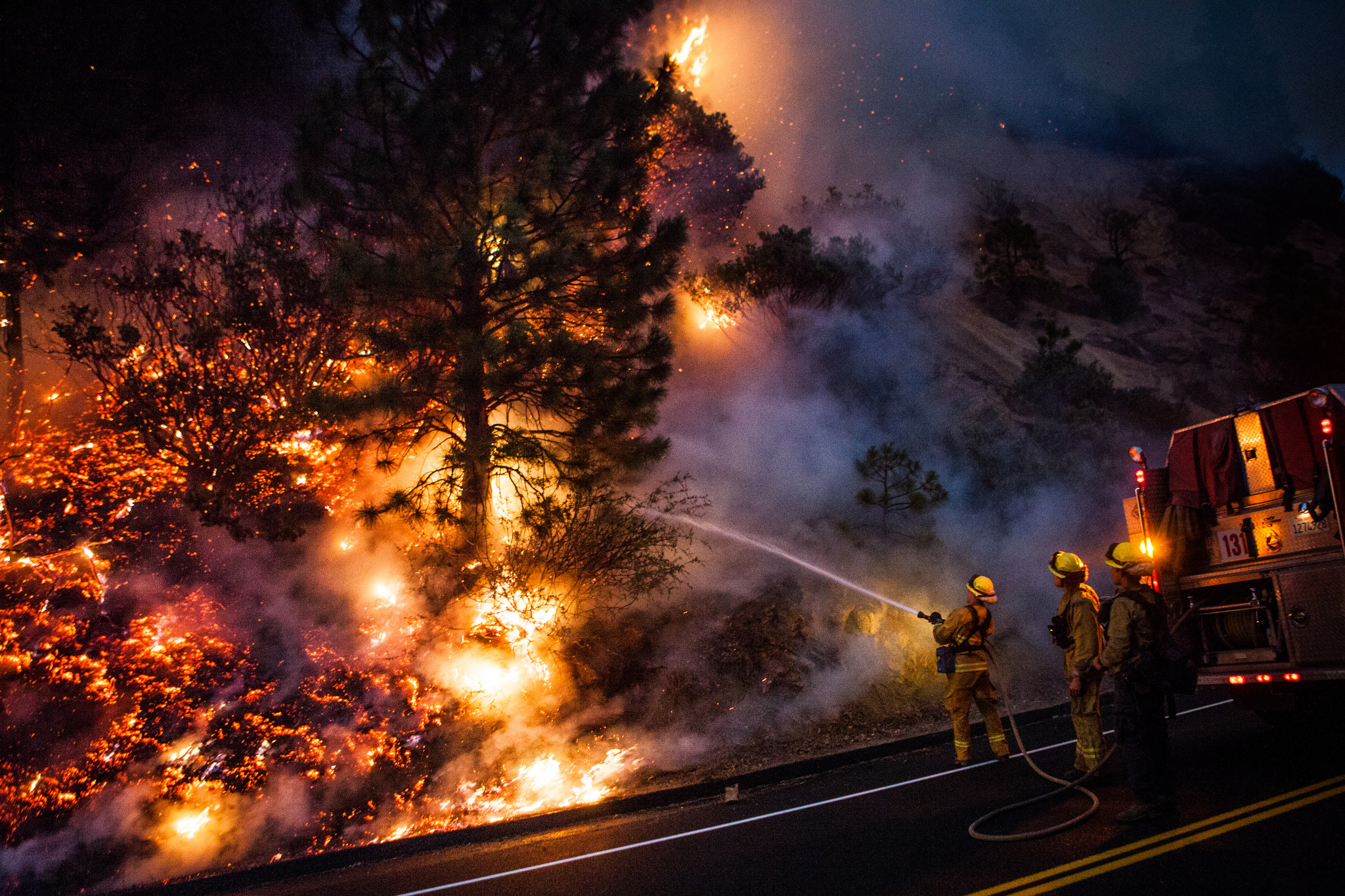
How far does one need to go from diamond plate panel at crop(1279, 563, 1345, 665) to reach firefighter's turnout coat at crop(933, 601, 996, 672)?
2150mm

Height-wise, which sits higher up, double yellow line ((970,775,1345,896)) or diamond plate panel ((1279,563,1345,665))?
diamond plate panel ((1279,563,1345,665))

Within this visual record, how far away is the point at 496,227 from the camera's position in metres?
8.58

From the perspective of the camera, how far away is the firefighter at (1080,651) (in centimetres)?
568

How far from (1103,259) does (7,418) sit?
144ft

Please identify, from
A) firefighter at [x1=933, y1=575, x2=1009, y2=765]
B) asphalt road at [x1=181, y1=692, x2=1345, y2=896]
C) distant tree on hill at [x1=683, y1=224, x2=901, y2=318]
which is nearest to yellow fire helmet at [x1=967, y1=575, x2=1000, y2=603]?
firefighter at [x1=933, y1=575, x2=1009, y2=765]

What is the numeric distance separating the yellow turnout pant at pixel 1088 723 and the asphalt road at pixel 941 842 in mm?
266

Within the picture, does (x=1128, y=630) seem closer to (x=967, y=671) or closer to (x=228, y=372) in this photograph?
(x=967, y=671)

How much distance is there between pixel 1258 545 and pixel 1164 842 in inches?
113

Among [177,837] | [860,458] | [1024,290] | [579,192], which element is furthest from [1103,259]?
[177,837]

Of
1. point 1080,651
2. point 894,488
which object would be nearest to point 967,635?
point 1080,651

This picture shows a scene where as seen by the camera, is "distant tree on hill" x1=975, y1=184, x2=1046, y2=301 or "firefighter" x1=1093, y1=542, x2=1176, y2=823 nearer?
"firefighter" x1=1093, y1=542, x2=1176, y2=823

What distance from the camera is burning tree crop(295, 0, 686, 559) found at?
8.88 meters

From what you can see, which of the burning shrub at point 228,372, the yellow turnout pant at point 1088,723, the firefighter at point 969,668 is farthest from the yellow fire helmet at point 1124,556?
the burning shrub at point 228,372

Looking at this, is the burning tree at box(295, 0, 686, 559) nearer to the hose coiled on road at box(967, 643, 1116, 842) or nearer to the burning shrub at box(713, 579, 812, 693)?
the burning shrub at box(713, 579, 812, 693)
